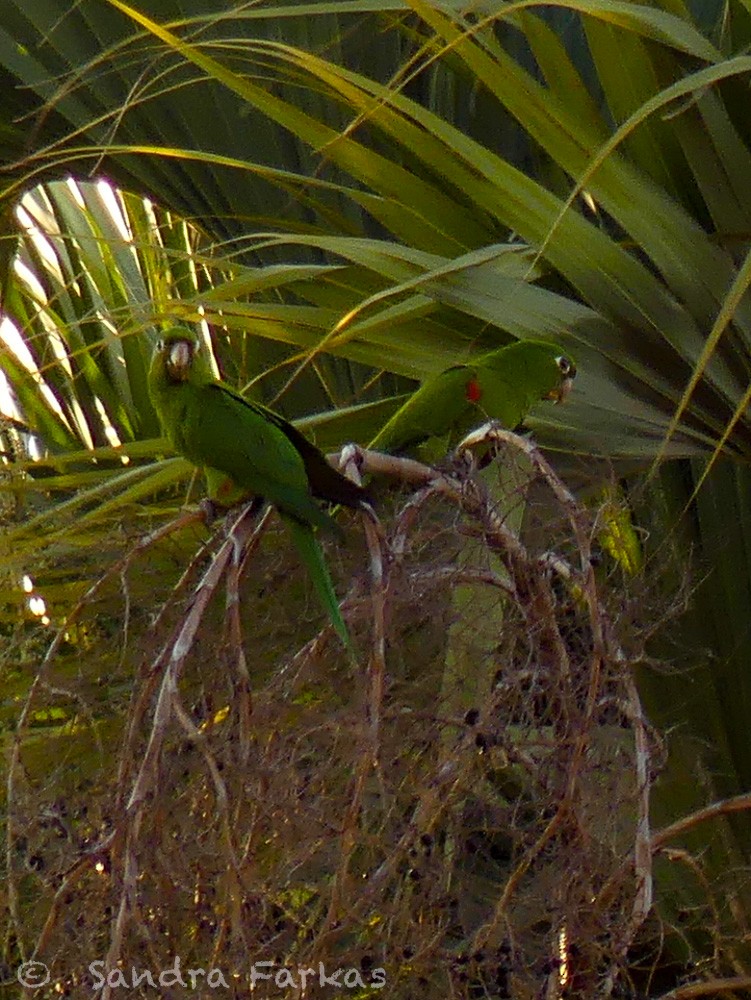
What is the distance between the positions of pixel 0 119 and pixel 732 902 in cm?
128

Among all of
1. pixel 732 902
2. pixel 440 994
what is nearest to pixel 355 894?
pixel 440 994

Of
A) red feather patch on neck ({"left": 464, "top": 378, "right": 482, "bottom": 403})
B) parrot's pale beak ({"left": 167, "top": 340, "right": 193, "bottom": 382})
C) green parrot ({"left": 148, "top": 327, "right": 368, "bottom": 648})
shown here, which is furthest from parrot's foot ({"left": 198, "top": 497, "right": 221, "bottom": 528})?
red feather patch on neck ({"left": 464, "top": 378, "right": 482, "bottom": 403})

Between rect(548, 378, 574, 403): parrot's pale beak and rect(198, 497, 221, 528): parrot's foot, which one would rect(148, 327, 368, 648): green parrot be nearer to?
rect(198, 497, 221, 528): parrot's foot

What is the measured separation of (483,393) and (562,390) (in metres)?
0.15

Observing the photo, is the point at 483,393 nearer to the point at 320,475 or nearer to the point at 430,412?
the point at 430,412

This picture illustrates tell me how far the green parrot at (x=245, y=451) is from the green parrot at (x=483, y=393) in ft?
0.48

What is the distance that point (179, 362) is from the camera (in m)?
1.58

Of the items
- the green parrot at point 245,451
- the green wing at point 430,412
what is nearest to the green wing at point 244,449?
the green parrot at point 245,451

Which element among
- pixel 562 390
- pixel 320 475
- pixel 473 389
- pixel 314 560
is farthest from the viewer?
pixel 473 389

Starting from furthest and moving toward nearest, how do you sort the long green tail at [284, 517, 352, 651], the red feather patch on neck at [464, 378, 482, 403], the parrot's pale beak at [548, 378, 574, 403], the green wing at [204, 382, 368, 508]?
the red feather patch on neck at [464, 378, 482, 403]
the parrot's pale beak at [548, 378, 574, 403]
the long green tail at [284, 517, 352, 651]
the green wing at [204, 382, 368, 508]

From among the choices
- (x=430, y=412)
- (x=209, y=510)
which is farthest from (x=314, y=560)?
(x=430, y=412)

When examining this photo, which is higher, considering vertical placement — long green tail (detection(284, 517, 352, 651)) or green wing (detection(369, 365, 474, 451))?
green wing (detection(369, 365, 474, 451))

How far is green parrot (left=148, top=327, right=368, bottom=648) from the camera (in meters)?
1.24

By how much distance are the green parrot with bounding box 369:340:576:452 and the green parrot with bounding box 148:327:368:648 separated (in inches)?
5.7
